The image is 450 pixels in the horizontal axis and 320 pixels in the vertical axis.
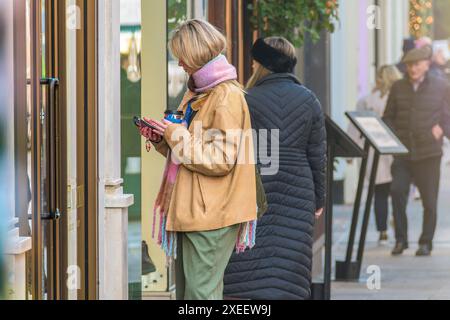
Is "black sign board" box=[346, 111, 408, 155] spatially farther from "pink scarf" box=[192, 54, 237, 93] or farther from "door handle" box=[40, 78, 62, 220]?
"door handle" box=[40, 78, 62, 220]

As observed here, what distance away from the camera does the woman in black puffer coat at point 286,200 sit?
22.8 ft

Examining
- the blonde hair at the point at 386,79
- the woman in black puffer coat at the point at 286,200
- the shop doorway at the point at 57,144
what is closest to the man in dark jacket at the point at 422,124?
the blonde hair at the point at 386,79

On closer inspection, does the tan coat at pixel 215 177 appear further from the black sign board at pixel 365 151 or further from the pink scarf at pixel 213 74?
the black sign board at pixel 365 151

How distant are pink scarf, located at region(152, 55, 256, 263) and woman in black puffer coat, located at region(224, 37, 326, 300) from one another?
56.0 inches

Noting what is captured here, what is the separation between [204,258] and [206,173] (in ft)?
1.18

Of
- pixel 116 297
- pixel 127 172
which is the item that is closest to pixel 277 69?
pixel 127 172

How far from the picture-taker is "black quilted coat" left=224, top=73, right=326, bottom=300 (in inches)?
274

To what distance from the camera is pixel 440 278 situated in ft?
33.6

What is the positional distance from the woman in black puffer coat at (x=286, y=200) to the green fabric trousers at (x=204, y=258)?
4.79 ft

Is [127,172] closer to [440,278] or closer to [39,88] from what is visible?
[39,88]

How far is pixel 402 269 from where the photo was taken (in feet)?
35.8

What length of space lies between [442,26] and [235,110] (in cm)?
3997

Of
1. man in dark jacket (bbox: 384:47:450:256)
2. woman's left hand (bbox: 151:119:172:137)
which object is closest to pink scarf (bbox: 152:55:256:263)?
woman's left hand (bbox: 151:119:172:137)

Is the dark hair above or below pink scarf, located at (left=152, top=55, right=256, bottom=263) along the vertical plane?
above
